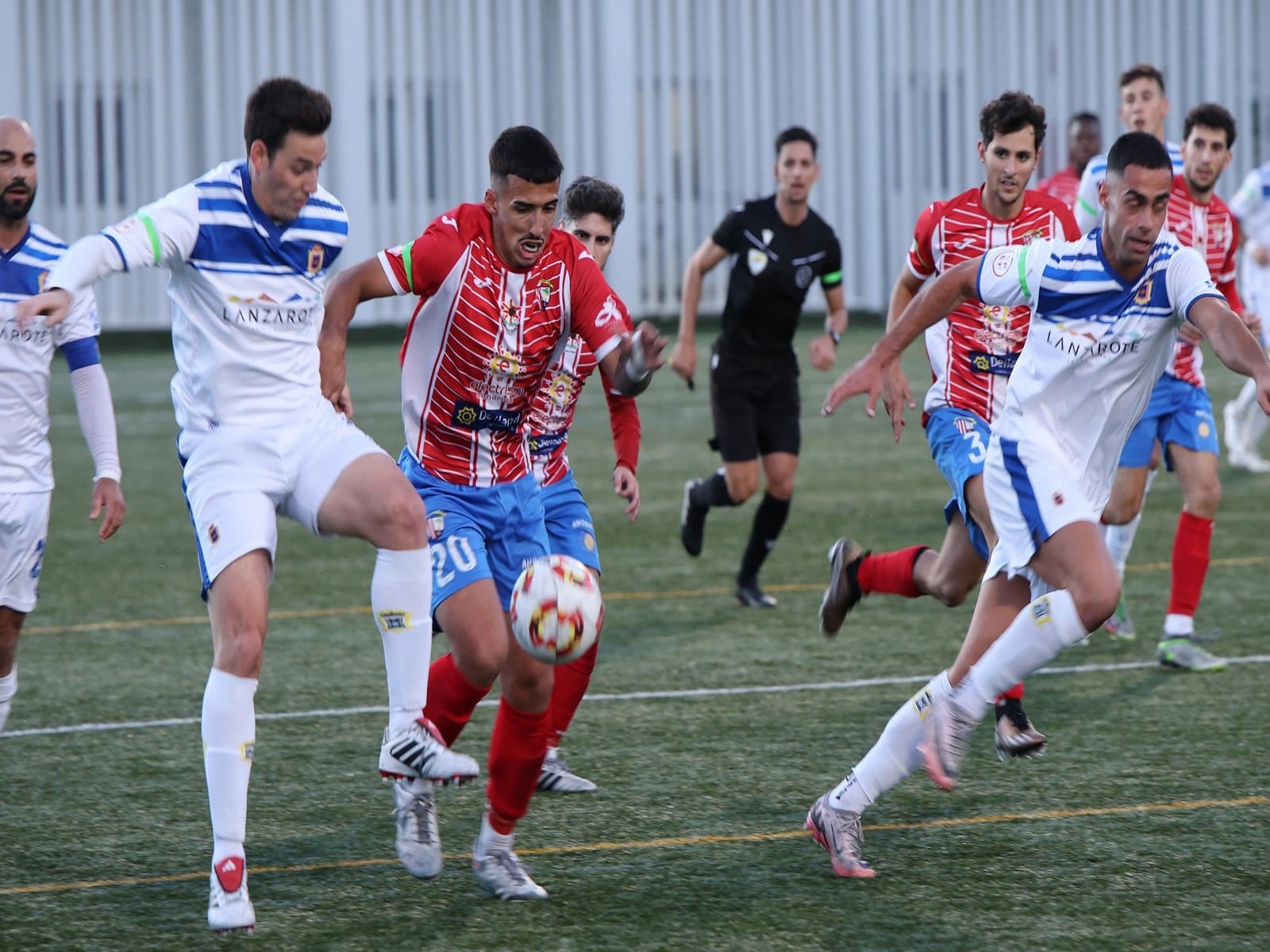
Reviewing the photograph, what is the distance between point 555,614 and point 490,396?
2.56 ft

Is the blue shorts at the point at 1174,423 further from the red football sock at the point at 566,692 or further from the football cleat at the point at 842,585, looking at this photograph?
the red football sock at the point at 566,692

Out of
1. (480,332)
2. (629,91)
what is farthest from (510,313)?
(629,91)

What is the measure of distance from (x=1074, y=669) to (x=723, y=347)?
106 inches

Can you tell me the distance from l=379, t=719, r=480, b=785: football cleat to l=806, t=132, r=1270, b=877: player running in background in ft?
3.45

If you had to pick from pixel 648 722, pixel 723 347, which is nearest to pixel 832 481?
pixel 723 347

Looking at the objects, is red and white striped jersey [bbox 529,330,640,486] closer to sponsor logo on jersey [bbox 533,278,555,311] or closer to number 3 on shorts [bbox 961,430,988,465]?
sponsor logo on jersey [bbox 533,278,555,311]

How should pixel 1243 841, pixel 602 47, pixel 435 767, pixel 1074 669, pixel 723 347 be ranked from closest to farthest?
pixel 435 767 < pixel 1243 841 < pixel 1074 669 < pixel 723 347 < pixel 602 47

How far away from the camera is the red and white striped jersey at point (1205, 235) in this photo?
7.07 m

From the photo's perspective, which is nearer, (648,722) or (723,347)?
(648,722)

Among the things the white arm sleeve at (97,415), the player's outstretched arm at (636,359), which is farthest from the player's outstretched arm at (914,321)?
the white arm sleeve at (97,415)

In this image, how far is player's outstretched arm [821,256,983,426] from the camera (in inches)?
179

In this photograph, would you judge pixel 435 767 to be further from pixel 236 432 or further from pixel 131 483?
pixel 131 483

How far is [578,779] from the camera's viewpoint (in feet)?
17.2

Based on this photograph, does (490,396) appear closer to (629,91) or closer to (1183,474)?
(1183,474)
